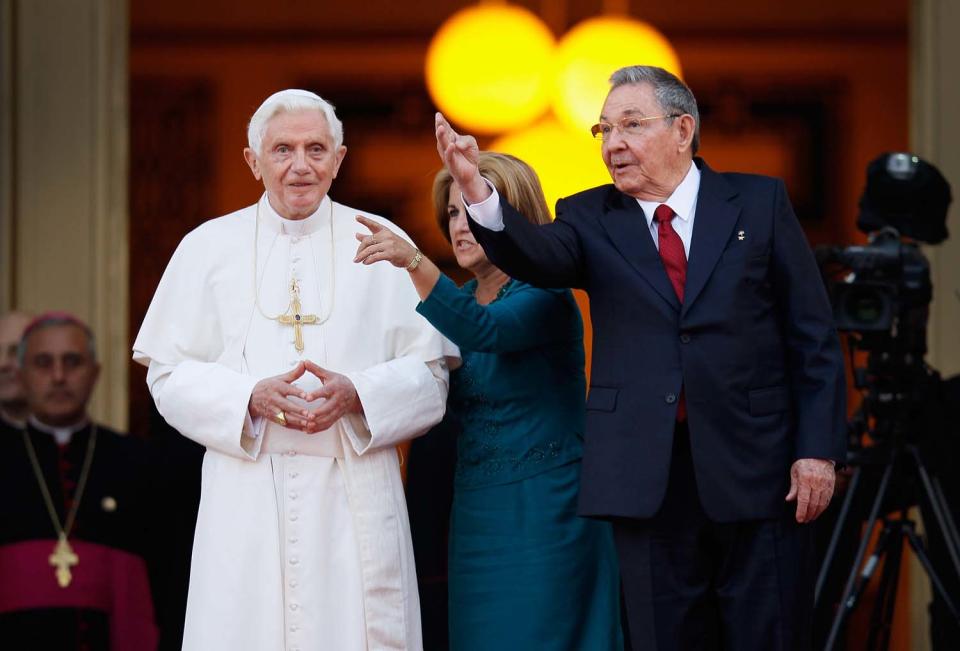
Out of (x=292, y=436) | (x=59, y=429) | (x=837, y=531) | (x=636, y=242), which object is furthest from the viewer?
(x=59, y=429)

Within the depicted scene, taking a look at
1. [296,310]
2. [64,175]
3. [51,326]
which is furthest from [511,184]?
[64,175]

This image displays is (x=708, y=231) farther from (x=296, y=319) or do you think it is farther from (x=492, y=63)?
(x=492, y=63)

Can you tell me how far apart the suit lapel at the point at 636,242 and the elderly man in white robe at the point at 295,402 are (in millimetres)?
503

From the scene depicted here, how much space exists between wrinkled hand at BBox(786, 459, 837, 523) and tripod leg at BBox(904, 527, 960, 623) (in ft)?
3.49

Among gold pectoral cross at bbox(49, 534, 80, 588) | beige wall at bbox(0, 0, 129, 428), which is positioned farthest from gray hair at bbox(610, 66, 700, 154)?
beige wall at bbox(0, 0, 129, 428)

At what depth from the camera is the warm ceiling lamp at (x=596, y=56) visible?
5.66m

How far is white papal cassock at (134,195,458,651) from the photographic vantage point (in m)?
3.42

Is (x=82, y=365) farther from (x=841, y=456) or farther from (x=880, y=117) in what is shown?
(x=880, y=117)

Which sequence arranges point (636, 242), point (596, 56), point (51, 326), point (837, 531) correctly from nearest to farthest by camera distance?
point (636, 242), point (837, 531), point (51, 326), point (596, 56)

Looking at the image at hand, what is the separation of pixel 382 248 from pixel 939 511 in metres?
1.72

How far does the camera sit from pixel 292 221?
3.63 meters

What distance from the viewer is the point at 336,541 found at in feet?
11.4

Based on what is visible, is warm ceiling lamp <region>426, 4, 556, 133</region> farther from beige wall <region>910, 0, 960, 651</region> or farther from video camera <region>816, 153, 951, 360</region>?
Answer: video camera <region>816, 153, 951, 360</region>

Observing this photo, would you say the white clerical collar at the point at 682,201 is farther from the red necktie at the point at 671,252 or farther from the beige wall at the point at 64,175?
the beige wall at the point at 64,175
